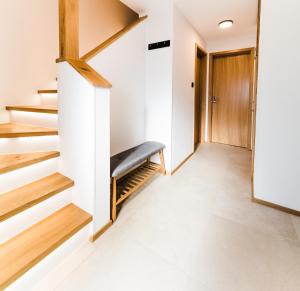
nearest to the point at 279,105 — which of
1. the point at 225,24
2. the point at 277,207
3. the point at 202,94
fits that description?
the point at 277,207

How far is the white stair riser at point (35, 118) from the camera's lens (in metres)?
1.86

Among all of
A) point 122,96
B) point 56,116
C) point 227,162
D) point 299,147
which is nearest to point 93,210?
point 56,116

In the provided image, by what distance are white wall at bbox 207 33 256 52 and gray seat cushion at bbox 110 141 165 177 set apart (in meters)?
2.95

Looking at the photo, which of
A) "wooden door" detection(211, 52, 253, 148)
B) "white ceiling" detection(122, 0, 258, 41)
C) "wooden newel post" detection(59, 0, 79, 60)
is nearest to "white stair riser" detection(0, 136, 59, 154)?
"wooden newel post" detection(59, 0, 79, 60)

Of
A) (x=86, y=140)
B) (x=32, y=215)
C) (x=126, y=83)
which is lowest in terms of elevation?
(x=32, y=215)

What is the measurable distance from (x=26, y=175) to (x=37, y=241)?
1.69ft

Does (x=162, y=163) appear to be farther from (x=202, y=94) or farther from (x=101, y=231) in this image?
(x=202, y=94)

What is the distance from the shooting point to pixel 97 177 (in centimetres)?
143

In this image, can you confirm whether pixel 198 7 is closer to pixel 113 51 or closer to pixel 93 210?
pixel 113 51

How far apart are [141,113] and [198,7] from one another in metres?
1.67

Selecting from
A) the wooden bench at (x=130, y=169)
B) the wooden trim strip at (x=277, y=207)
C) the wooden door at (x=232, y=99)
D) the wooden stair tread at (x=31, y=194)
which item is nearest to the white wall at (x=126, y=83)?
the wooden bench at (x=130, y=169)

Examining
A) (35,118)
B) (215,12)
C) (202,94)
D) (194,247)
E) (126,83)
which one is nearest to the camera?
(194,247)

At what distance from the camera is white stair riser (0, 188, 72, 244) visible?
1.17 meters

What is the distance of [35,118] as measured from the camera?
197 cm
